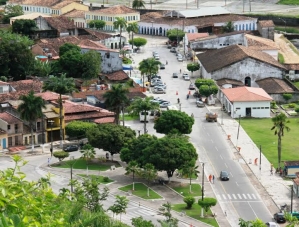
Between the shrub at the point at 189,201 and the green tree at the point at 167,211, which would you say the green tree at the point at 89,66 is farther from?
the shrub at the point at 189,201

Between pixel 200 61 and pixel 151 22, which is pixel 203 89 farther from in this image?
pixel 151 22

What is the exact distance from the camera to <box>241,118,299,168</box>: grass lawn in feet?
269

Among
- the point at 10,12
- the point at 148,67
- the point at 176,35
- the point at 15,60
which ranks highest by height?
the point at 10,12

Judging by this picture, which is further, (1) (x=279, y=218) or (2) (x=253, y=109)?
(2) (x=253, y=109)

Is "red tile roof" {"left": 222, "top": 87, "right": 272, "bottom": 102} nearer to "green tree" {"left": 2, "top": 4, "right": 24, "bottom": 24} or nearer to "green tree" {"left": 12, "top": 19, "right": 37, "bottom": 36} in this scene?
"green tree" {"left": 12, "top": 19, "right": 37, "bottom": 36}

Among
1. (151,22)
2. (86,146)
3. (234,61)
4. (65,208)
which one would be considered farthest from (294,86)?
(65,208)

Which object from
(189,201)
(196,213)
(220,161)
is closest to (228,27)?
(220,161)

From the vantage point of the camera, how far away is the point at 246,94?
100 meters

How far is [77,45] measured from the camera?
4749 inches

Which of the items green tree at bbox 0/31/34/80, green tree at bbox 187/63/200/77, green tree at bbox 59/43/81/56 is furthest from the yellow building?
green tree at bbox 0/31/34/80

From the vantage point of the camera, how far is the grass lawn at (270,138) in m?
81.9

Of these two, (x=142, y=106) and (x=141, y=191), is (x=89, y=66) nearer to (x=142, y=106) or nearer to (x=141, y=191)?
(x=142, y=106)

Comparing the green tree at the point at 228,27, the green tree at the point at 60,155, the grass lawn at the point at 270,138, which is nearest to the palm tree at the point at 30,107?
the green tree at the point at 60,155

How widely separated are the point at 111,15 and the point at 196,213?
92495 mm
